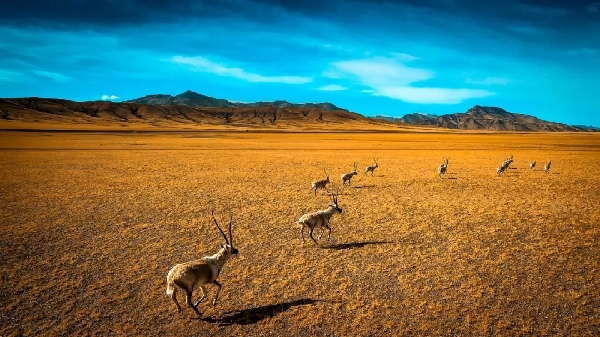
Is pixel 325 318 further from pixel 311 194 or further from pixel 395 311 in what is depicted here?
pixel 311 194

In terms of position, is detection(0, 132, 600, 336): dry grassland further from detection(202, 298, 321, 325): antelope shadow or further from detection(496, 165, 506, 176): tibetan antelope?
detection(496, 165, 506, 176): tibetan antelope

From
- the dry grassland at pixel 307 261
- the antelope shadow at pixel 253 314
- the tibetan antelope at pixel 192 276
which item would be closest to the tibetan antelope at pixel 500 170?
the dry grassland at pixel 307 261

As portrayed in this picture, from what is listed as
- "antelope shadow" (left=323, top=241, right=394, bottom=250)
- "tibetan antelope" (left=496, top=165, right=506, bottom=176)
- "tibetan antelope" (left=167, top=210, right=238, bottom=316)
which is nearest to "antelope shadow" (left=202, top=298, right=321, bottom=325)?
"tibetan antelope" (left=167, top=210, right=238, bottom=316)

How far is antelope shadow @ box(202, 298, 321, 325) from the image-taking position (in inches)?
348

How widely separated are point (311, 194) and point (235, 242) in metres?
9.76

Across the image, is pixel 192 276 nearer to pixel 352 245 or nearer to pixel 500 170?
pixel 352 245

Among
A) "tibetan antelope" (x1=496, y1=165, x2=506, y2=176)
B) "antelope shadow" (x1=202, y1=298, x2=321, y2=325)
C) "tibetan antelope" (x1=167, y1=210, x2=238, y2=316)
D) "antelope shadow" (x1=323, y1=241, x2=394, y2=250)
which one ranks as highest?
"tibetan antelope" (x1=496, y1=165, x2=506, y2=176)

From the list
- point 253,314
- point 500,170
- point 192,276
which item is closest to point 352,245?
point 253,314

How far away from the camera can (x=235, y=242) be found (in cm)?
1418

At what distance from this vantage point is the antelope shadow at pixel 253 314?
8.85 meters

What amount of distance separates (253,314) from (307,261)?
351 cm

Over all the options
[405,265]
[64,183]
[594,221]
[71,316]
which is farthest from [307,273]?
[64,183]

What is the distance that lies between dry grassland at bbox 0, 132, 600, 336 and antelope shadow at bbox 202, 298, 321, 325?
0.04 m

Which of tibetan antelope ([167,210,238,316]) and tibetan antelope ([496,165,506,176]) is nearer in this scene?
tibetan antelope ([167,210,238,316])
